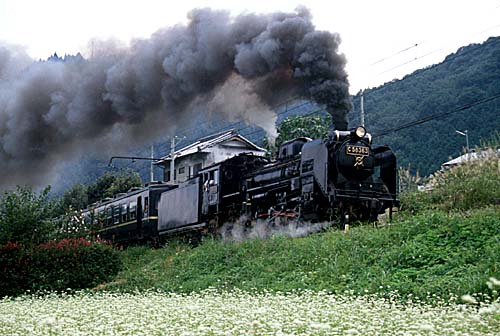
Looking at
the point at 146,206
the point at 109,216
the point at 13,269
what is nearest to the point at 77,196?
the point at 109,216

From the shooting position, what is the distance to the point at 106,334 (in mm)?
5523

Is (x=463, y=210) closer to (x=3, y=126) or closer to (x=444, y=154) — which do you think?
(x=3, y=126)

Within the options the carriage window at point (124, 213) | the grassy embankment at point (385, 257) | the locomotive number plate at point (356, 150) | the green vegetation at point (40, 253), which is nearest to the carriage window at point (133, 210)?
the carriage window at point (124, 213)

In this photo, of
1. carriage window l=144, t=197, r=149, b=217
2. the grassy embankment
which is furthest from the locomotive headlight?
carriage window l=144, t=197, r=149, b=217

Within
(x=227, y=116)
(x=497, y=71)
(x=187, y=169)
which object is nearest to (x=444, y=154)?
(x=497, y=71)

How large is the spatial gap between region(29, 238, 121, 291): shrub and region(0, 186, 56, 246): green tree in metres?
1.00

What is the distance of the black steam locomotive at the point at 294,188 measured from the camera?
51.5 feet

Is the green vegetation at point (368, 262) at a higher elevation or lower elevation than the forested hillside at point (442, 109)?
lower

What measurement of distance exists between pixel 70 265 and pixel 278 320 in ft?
34.8

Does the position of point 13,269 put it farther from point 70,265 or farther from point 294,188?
point 294,188

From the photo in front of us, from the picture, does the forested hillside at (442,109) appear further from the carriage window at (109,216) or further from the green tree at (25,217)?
the green tree at (25,217)

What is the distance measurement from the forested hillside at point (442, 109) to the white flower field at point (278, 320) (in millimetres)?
36419

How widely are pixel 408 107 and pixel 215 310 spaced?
48.3 m

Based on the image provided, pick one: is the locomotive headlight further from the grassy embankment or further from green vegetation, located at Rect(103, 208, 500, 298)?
green vegetation, located at Rect(103, 208, 500, 298)
